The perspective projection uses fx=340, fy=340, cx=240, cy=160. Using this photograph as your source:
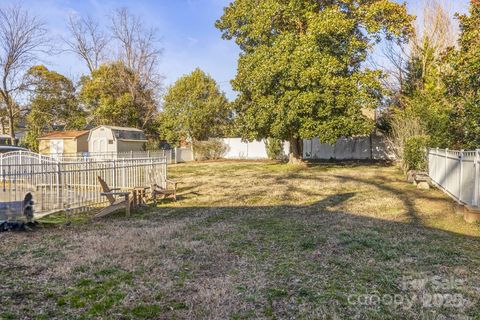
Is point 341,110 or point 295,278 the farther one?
point 341,110

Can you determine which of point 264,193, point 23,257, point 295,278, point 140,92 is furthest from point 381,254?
point 140,92

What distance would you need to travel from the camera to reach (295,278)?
3.91 meters

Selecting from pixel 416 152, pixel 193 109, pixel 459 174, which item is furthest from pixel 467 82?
pixel 193 109

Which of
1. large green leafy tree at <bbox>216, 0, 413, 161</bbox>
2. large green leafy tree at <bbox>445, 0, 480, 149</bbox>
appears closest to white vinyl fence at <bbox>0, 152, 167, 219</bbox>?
large green leafy tree at <bbox>216, 0, 413, 161</bbox>

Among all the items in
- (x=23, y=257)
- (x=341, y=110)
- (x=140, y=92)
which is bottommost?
(x=23, y=257)

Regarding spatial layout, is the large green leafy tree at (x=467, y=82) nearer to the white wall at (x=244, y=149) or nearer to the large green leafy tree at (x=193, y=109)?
the white wall at (x=244, y=149)

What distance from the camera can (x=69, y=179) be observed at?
865 centimetres

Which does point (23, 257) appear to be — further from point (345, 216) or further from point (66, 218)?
point (345, 216)

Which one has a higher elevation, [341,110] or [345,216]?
[341,110]

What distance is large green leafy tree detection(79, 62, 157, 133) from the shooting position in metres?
28.9

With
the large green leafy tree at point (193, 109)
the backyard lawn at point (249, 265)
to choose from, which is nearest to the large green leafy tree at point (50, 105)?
the large green leafy tree at point (193, 109)

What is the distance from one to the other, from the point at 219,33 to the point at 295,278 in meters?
21.4

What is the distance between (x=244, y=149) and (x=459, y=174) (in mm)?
22133

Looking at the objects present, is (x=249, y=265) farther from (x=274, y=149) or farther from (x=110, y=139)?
(x=274, y=149)
